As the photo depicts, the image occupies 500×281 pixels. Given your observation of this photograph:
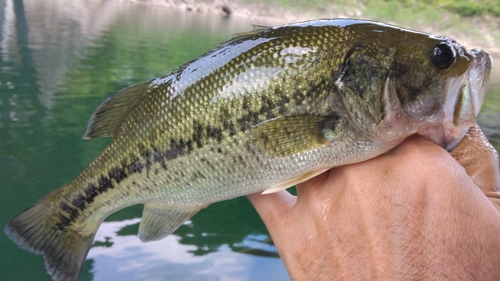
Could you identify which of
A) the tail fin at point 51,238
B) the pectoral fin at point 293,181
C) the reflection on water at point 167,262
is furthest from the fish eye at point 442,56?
the reflection on water at point 167,262

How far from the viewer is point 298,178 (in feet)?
4.98

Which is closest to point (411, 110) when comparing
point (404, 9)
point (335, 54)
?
point (335, 54)

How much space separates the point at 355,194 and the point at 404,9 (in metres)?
51.0

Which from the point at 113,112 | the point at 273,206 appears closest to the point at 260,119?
the point at 273,206

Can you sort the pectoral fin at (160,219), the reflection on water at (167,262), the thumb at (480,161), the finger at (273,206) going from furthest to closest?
the reflection on water at (167,262), the pectoral fin at (160,219), the finger at (273,206), the thumb at (480,161)

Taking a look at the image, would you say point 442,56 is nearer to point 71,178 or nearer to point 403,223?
point 403,223

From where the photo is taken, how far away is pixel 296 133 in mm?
1474

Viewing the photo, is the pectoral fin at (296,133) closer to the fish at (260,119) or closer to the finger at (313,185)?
the fish at (260,119)

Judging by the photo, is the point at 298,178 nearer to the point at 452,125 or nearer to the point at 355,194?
the point at 355,194

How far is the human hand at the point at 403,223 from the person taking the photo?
1.14m

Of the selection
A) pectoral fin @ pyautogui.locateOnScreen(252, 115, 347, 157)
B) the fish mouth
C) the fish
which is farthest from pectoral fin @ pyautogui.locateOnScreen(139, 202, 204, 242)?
the fish mouth

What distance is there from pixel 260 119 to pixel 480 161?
0.85 m

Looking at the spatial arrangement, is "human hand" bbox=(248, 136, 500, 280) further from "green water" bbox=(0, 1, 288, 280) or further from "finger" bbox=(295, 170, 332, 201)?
"green water" bbox=(0, 1, 288, 280)

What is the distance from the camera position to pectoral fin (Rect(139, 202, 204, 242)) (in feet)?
5.92
